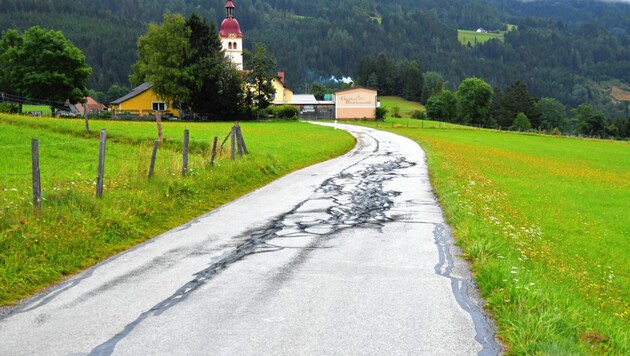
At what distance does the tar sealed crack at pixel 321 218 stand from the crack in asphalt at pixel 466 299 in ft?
8.47

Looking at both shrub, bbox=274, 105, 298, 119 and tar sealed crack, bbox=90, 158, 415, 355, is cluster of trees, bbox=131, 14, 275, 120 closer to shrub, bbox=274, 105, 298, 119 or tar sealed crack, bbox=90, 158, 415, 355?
shrub, bbox=274, 105, 298, 119

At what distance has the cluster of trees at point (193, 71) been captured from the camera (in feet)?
251

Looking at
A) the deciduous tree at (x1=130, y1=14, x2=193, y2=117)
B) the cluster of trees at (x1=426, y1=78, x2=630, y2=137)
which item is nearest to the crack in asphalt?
the deciduous tree at (x1=130, y1=14, x2=193, y2=117)

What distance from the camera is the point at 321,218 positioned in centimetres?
1443

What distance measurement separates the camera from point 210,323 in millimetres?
7008

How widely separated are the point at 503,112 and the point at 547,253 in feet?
460

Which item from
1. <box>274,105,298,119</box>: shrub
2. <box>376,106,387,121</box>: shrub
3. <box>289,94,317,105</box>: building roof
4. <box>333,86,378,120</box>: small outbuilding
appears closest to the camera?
<box>274,105,298,119</box>: shrub

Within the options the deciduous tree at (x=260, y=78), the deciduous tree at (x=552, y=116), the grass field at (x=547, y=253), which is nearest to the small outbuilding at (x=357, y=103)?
the deciduous tree at (x=260, y=78)

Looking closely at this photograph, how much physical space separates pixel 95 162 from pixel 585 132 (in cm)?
13344

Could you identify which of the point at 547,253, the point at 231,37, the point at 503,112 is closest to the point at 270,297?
the point at 547,253

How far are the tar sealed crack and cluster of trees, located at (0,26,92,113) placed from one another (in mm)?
62770

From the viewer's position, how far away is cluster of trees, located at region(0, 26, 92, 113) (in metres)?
74.5

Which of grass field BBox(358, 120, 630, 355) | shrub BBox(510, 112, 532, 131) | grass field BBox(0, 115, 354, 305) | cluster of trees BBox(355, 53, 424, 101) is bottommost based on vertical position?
grass field BBox(358, 120, 630, 355)

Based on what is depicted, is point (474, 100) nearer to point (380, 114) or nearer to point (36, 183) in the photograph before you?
point (380, 114)
